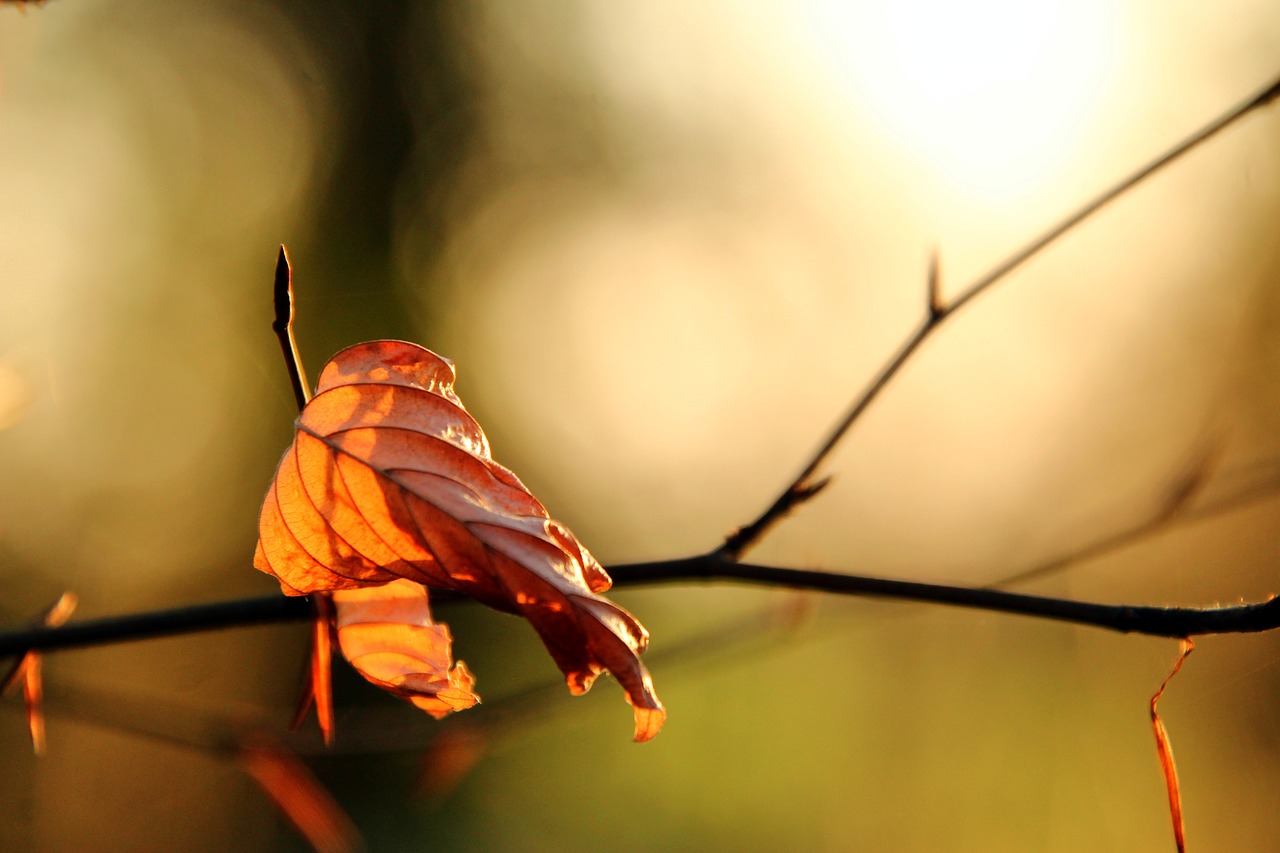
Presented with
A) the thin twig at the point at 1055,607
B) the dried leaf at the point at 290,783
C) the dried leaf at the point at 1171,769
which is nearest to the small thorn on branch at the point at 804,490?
the thin twig at the point at 1055,607

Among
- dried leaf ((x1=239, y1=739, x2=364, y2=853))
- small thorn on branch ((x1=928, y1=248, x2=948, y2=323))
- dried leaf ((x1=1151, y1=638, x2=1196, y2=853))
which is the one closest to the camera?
dried leaf ((x1=1151, y1=638, x2=1196, y2=853))

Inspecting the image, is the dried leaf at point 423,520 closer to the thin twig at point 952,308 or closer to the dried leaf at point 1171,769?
the thin twig at point 952,308

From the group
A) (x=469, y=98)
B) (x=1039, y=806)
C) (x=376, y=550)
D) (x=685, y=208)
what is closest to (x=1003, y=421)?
(x=685, y=208)

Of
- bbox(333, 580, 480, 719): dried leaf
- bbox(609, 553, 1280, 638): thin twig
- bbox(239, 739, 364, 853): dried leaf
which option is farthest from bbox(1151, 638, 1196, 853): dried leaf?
bbox(239, 739, 364, 853): dried leaf

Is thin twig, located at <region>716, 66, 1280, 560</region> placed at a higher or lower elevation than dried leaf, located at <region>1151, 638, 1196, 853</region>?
higher

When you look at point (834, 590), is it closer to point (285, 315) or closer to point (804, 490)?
point (804, 490)

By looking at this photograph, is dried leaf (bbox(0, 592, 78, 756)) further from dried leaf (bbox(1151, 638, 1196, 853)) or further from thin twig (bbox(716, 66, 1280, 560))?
dried leaf (bbox(1151, 638, 1196, 853))
